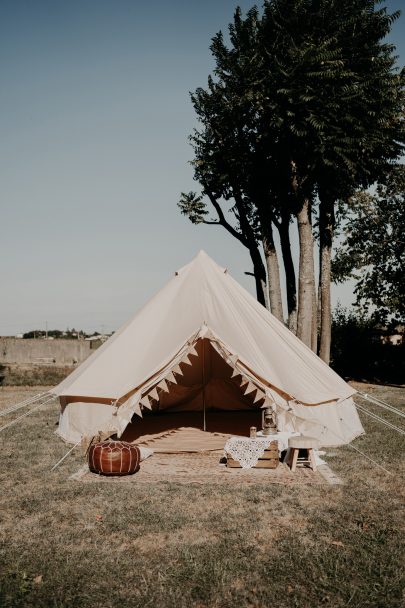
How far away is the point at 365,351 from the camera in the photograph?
21.8 meters

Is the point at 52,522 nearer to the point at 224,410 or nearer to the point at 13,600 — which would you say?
the point at 13,600

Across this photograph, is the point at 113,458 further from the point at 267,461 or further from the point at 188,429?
the point at 188,429

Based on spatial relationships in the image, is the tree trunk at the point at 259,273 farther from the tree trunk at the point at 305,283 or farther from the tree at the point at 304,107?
the tree trunk at the point at 305,283

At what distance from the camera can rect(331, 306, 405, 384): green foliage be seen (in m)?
21.5

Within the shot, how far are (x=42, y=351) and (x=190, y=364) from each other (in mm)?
20361

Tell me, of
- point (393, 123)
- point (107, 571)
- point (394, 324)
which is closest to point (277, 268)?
point (393, 123)

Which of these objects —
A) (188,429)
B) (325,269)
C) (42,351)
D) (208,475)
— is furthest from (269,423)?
(42,351)

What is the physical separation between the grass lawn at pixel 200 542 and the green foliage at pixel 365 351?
15706 mm

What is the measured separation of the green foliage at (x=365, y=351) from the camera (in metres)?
21.5

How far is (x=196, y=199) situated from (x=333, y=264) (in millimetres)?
7566

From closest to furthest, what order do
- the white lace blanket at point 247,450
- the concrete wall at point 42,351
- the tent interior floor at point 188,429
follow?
the white lace blanket at point 247,450
the tent interior floor at point 188,429
the concrete wall at point 42,351

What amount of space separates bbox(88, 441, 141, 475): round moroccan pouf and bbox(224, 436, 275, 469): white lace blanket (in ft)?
4.49

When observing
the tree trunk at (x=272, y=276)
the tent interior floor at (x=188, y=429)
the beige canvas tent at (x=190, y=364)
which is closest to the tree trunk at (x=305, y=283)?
the tree trunk at (x=272, y=276)

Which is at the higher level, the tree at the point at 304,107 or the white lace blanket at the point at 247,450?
the tree at the point at 304,107
